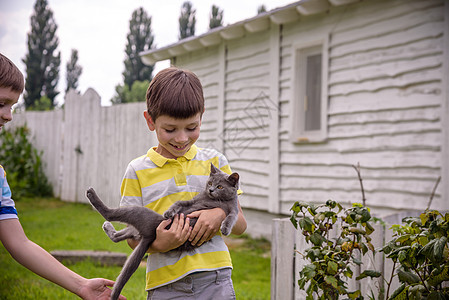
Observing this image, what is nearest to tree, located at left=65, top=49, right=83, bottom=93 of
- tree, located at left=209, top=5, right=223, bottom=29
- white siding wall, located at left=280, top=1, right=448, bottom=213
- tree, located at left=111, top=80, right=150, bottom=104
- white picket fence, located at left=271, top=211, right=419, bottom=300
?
tree, located at left=111, top=80, right=150, bottom=104

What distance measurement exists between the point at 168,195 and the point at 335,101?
523cm

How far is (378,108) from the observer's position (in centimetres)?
611

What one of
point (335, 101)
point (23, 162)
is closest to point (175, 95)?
point (335, 101)

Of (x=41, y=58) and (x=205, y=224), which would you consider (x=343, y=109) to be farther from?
(x=41, y=58)

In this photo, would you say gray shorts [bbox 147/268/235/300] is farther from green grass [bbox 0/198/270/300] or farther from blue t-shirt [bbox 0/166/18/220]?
green grass [bbox 0/198/270/300]

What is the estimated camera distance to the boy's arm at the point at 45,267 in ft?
6.28

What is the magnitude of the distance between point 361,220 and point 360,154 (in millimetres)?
4321

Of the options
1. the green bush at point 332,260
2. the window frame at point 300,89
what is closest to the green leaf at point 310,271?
the green bush at point 332,260

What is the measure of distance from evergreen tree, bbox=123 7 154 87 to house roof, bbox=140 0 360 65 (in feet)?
62.9

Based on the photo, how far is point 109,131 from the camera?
435 inches

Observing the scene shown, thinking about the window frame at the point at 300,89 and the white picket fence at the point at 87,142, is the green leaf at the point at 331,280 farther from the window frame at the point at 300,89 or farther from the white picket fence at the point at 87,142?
the white picket fence at the point at 87,142

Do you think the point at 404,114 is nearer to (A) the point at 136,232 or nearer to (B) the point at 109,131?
(A) the point at 136,232

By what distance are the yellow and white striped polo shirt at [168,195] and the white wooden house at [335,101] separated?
4080 mm

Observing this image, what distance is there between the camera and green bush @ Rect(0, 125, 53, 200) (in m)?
12.1
